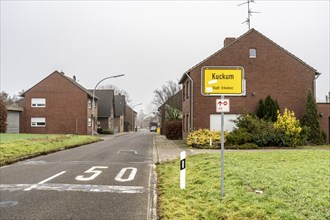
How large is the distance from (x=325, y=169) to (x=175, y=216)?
21.2ft

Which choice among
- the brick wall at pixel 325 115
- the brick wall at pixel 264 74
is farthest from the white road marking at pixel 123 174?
the brick wall at pixel 325 115

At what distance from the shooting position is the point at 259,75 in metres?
27.1

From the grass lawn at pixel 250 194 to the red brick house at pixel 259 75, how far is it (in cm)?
1580

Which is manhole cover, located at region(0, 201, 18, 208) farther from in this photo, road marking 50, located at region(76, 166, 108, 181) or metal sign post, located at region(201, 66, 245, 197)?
metal sign post, located at region(201, 66, 245, 197)

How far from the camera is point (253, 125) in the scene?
961 inches

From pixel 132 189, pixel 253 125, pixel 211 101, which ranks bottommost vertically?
pixel 132 189

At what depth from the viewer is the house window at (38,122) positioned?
46.5 metres

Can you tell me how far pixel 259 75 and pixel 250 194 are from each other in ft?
67.6

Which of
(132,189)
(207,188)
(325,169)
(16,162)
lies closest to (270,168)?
(325,169)

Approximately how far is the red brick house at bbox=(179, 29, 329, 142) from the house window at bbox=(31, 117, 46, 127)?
2539 centimetres

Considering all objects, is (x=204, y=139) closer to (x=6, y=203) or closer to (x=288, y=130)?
(x=288, y=130)

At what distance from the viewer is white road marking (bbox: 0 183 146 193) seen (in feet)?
29.1

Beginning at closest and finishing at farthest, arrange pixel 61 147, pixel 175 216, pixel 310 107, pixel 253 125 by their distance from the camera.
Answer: pixel 175 216, pixel 61 147, pixel 253 125, pixel 310 107

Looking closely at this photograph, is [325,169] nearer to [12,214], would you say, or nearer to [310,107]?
[12,214]
